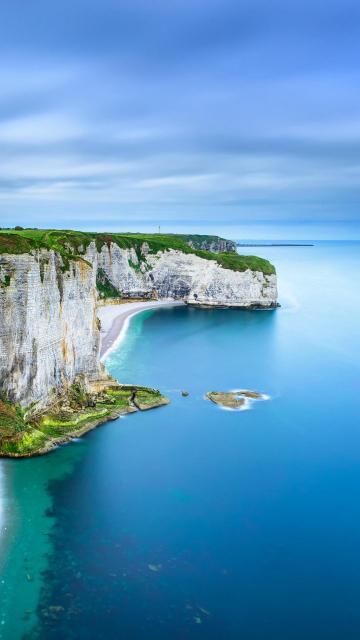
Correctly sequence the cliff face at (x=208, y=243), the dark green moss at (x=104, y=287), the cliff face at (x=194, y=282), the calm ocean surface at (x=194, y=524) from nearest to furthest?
the calm ocean surface at (x=194, y=524) → the dark green moss at (x=104, y=287) → the cliff face at (x=194, y=282) → the cliff face at (x=208, y=243)

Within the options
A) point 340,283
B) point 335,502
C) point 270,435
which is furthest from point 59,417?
point 340,283

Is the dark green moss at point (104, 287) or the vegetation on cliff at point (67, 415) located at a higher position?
the dark green moss at point (104, 287)

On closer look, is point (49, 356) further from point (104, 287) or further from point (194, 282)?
point (194, 282)

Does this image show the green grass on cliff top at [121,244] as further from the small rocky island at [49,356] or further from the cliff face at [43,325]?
the small rocky island at [49,356]

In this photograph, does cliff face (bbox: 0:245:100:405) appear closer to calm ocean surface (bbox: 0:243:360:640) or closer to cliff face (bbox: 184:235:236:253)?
calm ocean surface (bbox: 0:243:360:640)

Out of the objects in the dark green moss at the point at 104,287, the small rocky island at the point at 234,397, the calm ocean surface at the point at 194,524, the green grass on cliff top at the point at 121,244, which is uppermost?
the green grass on cliff top at the point at 121,244

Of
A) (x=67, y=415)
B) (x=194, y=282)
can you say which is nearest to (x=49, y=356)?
A: (x=67, y=415)

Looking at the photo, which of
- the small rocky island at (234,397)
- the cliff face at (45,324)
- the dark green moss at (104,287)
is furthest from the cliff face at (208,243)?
the cliff face at (45,324)
